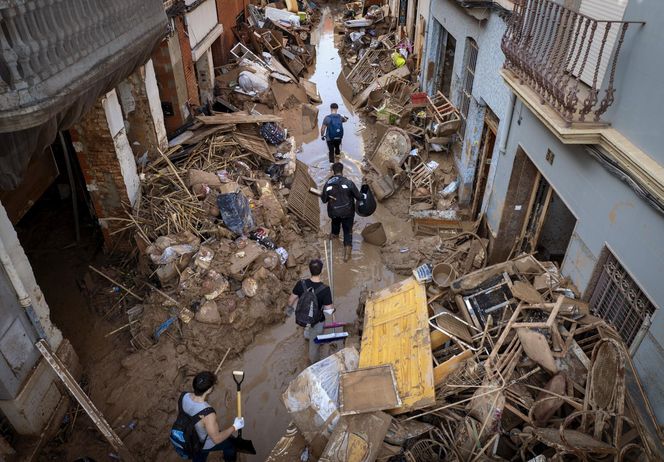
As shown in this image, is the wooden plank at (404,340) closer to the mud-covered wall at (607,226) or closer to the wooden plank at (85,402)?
the mud-covered wall at (607,226)

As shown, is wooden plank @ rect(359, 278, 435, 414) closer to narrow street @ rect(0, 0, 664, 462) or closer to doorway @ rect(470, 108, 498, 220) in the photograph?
narrow street @ rect(0, 0, 664, 462)

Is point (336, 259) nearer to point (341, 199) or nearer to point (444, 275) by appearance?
point (341, 199)

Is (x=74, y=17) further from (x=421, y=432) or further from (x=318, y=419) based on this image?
(x=421, y=432)

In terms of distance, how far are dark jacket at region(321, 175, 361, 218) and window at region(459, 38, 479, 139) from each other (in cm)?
356

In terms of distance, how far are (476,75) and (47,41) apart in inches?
303

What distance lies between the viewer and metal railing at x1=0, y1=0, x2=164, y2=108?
11.0 feet

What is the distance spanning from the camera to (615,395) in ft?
14.2

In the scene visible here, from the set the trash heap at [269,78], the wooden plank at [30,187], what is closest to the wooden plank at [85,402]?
the wooden plank at [30,187]

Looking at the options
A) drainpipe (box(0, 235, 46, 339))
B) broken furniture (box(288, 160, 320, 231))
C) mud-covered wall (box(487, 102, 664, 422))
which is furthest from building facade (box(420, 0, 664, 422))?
drainpipe (box(0, 235, 46, 339))

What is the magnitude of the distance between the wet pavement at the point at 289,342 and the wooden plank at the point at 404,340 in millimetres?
1206

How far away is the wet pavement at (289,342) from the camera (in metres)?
6.25

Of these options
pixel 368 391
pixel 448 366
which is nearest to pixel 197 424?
pixel 368 391

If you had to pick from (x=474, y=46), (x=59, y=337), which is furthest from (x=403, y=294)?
(x=474, y=46)

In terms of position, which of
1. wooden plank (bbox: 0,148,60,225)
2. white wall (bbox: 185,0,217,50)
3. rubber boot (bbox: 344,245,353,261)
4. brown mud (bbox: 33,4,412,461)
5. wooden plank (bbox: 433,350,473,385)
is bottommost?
rubber boot (bbox: 344,245,353,261)
